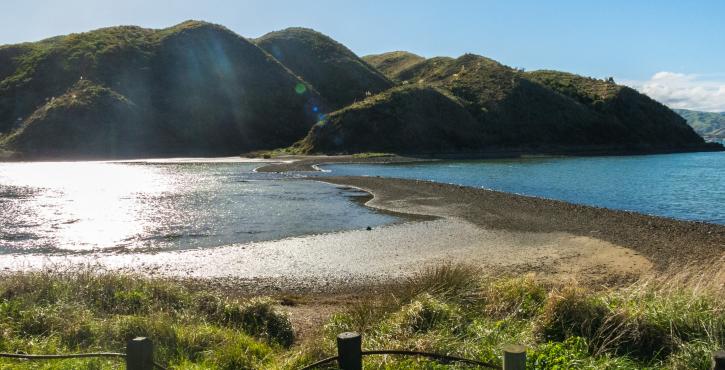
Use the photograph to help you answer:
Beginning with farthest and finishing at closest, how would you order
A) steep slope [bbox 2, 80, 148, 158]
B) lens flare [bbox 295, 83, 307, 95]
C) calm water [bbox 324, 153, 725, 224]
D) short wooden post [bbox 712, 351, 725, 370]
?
1. lens flare [bbox 295, 83, 307, 95]
2. steep slope [bbox 2, 80, 148, 158]
3. calm water [bbox 324, 153, 725, 224]
4. short wooden post [bbox 712, 351, 725, 370]

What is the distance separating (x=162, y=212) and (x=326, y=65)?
120977 millimetres

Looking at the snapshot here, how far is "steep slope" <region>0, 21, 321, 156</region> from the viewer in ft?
297

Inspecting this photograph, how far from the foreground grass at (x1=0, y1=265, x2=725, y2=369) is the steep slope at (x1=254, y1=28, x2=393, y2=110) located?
119 m

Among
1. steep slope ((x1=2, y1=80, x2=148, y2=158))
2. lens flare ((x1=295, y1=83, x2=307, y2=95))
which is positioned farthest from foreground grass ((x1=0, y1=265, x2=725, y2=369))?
lens flare ((x1=295, y1=83, x2=307, y2=95))

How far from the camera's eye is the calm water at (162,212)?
863 inches

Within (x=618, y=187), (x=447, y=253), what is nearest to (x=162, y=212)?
(x=447, y=253)

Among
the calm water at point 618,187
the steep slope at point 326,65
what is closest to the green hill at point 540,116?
the steep slope at point 326,65

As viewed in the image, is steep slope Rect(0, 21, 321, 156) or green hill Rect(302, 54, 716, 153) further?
green hill Rect(302, 54, 716, 153)

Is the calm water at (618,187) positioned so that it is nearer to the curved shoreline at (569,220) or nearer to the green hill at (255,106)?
the curved shoreline at (569,220)

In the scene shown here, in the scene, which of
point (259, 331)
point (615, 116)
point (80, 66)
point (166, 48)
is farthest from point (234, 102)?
point (259, 331)

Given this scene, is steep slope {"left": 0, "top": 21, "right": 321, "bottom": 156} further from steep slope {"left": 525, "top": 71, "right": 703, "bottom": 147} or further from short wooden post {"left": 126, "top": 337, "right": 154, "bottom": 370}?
short wooden post {"left": 126, "top": 337, "right": 154, "bottom": 370}

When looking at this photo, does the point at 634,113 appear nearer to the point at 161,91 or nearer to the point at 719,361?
the point at 161,91

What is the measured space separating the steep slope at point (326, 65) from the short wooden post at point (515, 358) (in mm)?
123662

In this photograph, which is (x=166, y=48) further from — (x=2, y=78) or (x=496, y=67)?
(x=496, y=67)
